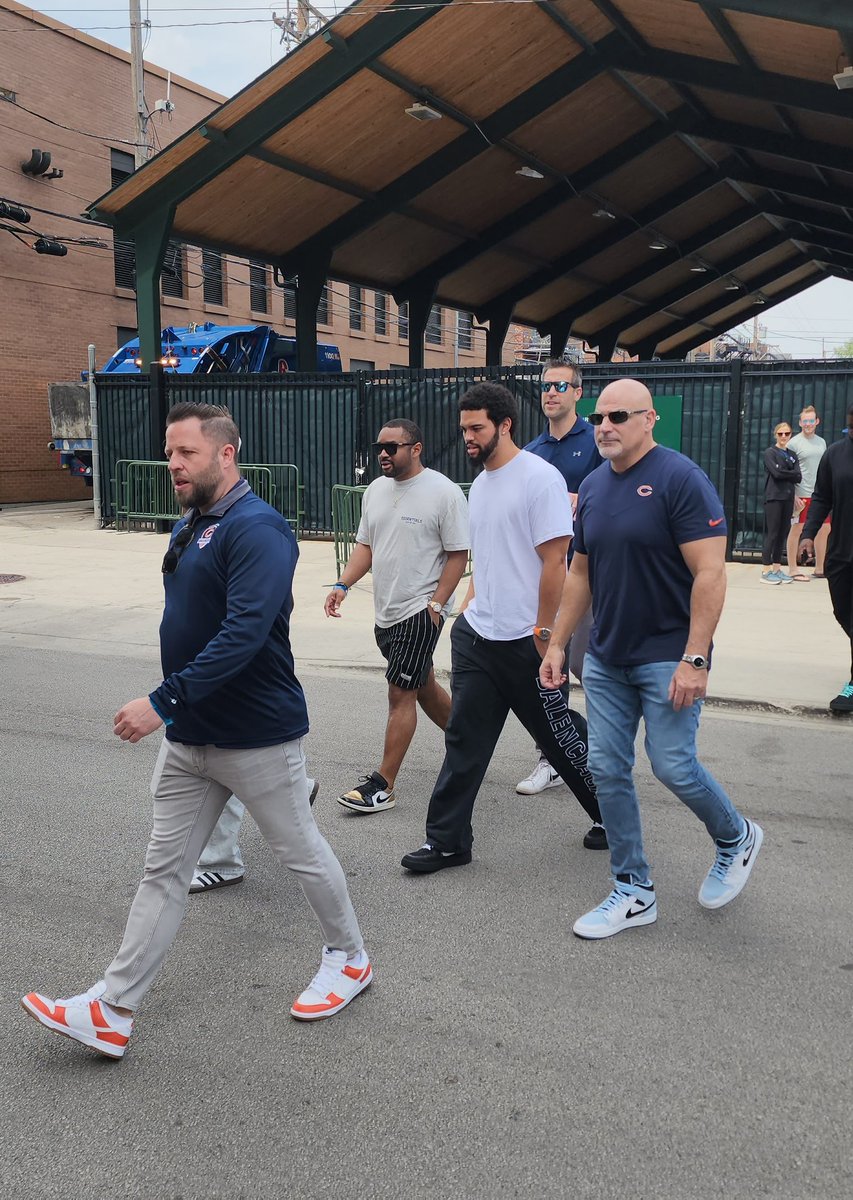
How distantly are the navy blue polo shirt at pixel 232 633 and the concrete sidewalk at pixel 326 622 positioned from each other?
500 centimetres

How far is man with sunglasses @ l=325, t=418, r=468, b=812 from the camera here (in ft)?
16.3

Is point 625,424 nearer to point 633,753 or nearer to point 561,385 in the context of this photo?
point 633,753

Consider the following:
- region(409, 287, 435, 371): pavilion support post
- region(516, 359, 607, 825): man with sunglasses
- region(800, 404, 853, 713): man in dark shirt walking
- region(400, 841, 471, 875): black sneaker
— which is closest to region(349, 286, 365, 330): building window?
region(409, 287, 435, 371): pavilion support post

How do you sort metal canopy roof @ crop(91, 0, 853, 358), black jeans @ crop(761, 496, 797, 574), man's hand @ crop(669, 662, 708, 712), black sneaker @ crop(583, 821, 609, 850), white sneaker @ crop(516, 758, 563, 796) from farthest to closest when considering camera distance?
metal canopy roof @ crop(91, 0, 853, 358), black jeans @ crop(761, 496, 797, 574), white sneaker @ crop(516, 758, 563, 796), black sneaker @ crop(583, 821, 609, 850), man's hand @ crop(669, 662, 708, 712)

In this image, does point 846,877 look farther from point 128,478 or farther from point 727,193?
point 727,193

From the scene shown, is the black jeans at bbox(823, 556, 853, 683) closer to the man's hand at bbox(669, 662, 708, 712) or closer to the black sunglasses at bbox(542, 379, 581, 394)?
the black sunglasses at bbox(542, 379, 581, 394)

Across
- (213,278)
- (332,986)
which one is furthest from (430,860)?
(213,278)

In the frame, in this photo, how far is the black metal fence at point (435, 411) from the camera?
14.2m

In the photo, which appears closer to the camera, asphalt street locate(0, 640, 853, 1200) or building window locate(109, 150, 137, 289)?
asphalt street locate(0, 640, 853, 1200)

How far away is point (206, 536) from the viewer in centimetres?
310

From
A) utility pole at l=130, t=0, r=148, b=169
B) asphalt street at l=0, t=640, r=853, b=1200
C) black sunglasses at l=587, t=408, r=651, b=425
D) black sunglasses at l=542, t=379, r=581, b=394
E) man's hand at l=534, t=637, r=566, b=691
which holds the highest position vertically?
utility pole at l=130, t=0, r=148, b=169

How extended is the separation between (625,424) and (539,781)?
2.40m

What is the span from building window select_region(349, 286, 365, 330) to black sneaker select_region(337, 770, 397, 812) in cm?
3455

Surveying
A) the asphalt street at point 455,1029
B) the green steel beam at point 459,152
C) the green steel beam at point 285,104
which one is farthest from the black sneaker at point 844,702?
the green steel beam at point 459,152
